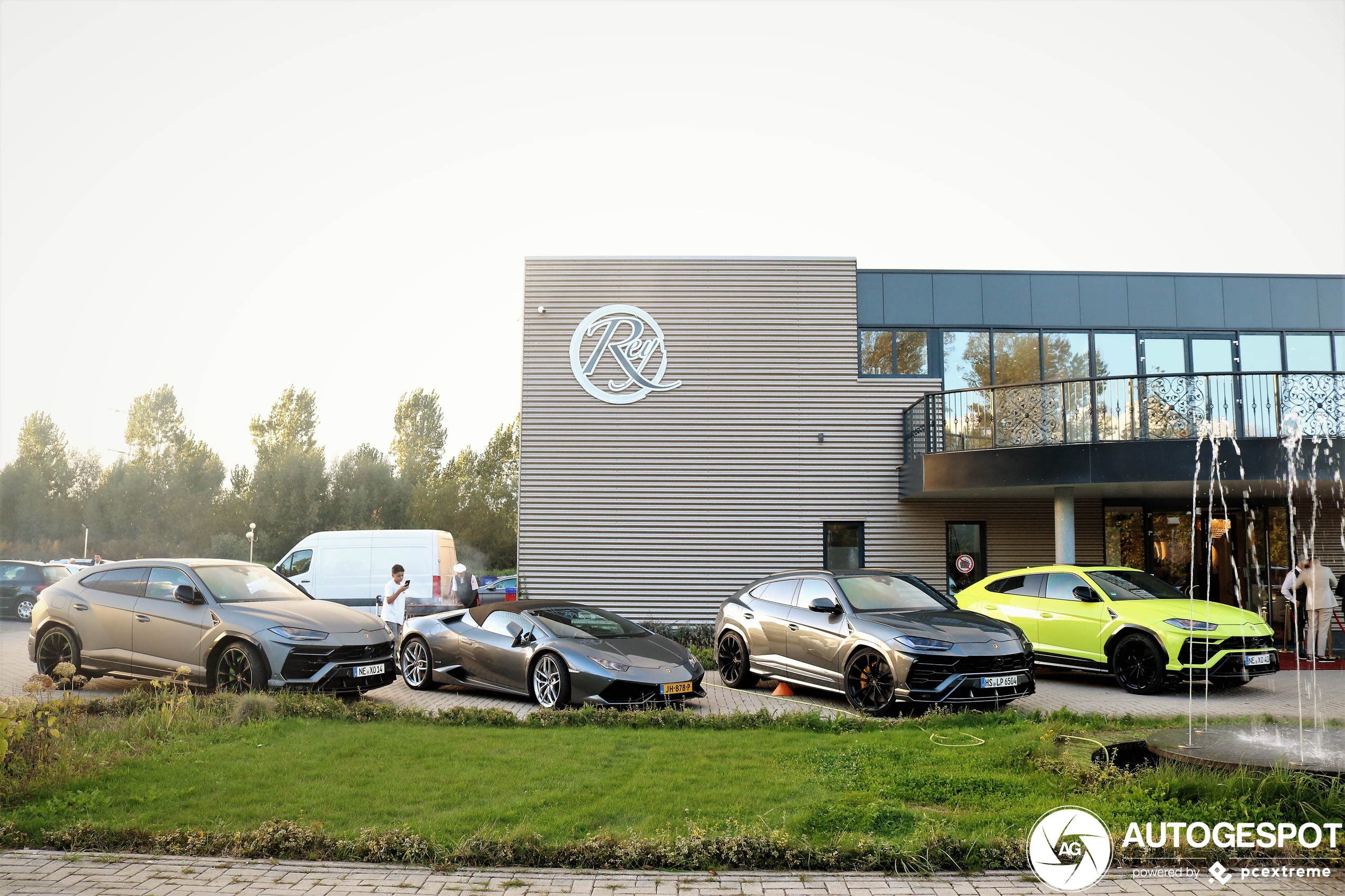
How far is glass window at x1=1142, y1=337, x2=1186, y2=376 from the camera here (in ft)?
63.8

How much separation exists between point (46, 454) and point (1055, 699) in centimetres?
6067

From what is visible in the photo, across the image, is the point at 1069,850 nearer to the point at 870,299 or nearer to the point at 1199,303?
the point at 870,299

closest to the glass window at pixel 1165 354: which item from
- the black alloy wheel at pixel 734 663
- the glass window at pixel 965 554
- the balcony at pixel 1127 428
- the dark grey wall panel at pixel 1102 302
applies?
the dark grey wall panel at pixel 1102 302

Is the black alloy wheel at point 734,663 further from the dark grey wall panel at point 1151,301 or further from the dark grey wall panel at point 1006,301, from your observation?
the dark grey wall panel at point 1151,301

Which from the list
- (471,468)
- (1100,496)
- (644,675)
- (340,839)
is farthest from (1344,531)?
(471,468)

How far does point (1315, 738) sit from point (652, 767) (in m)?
5.20

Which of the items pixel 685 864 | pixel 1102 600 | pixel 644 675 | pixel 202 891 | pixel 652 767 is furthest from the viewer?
pixel 1102 600

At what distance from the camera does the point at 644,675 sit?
10289 mm

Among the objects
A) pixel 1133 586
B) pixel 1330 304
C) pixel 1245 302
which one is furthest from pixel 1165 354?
pixel 1133 586

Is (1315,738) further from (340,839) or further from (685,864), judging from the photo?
(340,839)

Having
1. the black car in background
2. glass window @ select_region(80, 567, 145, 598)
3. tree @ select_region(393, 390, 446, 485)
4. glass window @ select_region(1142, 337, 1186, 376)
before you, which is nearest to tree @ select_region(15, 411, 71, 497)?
tree @ select_region(393, 390, 446, 485)

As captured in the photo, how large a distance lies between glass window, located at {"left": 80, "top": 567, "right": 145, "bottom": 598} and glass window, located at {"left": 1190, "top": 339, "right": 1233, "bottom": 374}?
19.0 m

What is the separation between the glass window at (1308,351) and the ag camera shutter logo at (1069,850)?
58.8 feet

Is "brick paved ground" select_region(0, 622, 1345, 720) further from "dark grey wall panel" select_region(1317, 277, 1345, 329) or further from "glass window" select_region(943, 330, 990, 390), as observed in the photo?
"dark grey wall panel" select_region(1317, 277, 1345, 329)
